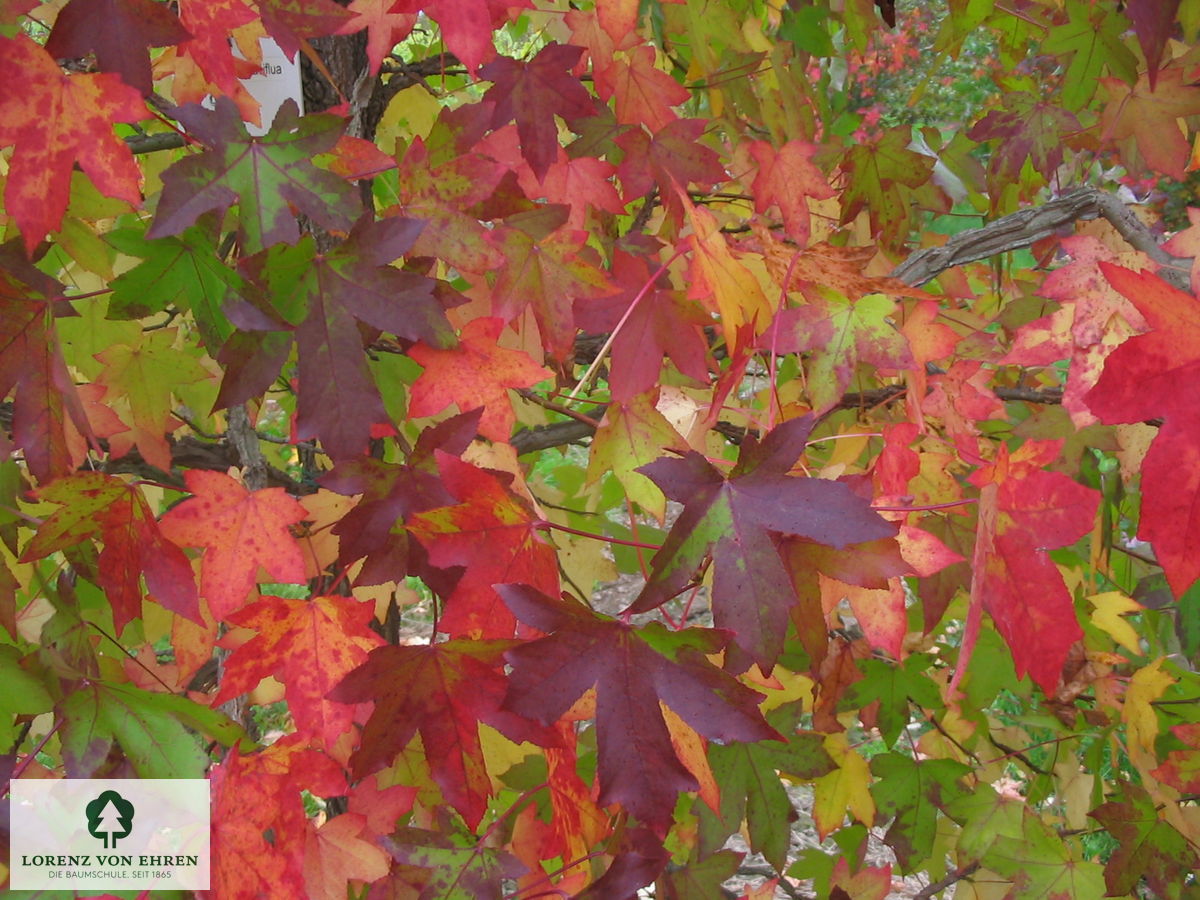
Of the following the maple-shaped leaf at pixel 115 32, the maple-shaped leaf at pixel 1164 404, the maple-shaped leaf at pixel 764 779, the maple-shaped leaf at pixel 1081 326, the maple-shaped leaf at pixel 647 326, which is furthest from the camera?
the maple-shaped leaf at pixel 764 779

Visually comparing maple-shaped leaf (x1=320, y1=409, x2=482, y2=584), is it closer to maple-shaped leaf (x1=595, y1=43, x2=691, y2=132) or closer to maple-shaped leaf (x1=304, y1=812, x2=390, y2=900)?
maple-shaped leaf (x1=304, y1=812, x2=390, y2=900)

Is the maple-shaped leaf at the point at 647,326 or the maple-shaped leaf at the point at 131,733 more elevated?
the maple-shaped leaf at the point at 647,326

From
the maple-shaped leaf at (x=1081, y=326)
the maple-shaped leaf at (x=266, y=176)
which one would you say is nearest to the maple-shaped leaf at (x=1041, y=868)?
the maple-shaped leaf at (x=1081, y=326)

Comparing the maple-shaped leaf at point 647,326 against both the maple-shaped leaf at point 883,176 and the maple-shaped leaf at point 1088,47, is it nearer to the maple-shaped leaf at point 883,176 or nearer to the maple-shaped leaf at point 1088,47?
the maple-shaped leaf at point 883,176

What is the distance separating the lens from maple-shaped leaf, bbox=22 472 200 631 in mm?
845

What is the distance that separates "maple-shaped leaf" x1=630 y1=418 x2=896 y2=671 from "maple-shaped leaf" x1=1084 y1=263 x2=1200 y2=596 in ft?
0.60

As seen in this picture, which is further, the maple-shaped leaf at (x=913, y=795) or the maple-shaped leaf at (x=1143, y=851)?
the maple-shaped leaf at (x=913, y=795)

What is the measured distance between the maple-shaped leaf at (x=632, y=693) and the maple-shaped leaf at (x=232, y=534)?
0.34 m

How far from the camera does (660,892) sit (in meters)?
1.32

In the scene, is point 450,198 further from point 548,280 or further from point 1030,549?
point 1030,549

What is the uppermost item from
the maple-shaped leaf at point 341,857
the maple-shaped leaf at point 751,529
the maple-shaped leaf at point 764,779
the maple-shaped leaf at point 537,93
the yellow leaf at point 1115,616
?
the maple-shaped leaf at point 537,93

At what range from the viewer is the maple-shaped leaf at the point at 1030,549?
0.78m

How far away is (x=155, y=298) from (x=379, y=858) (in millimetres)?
635

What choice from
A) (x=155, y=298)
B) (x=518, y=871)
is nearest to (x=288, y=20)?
(x=155, y=298)
